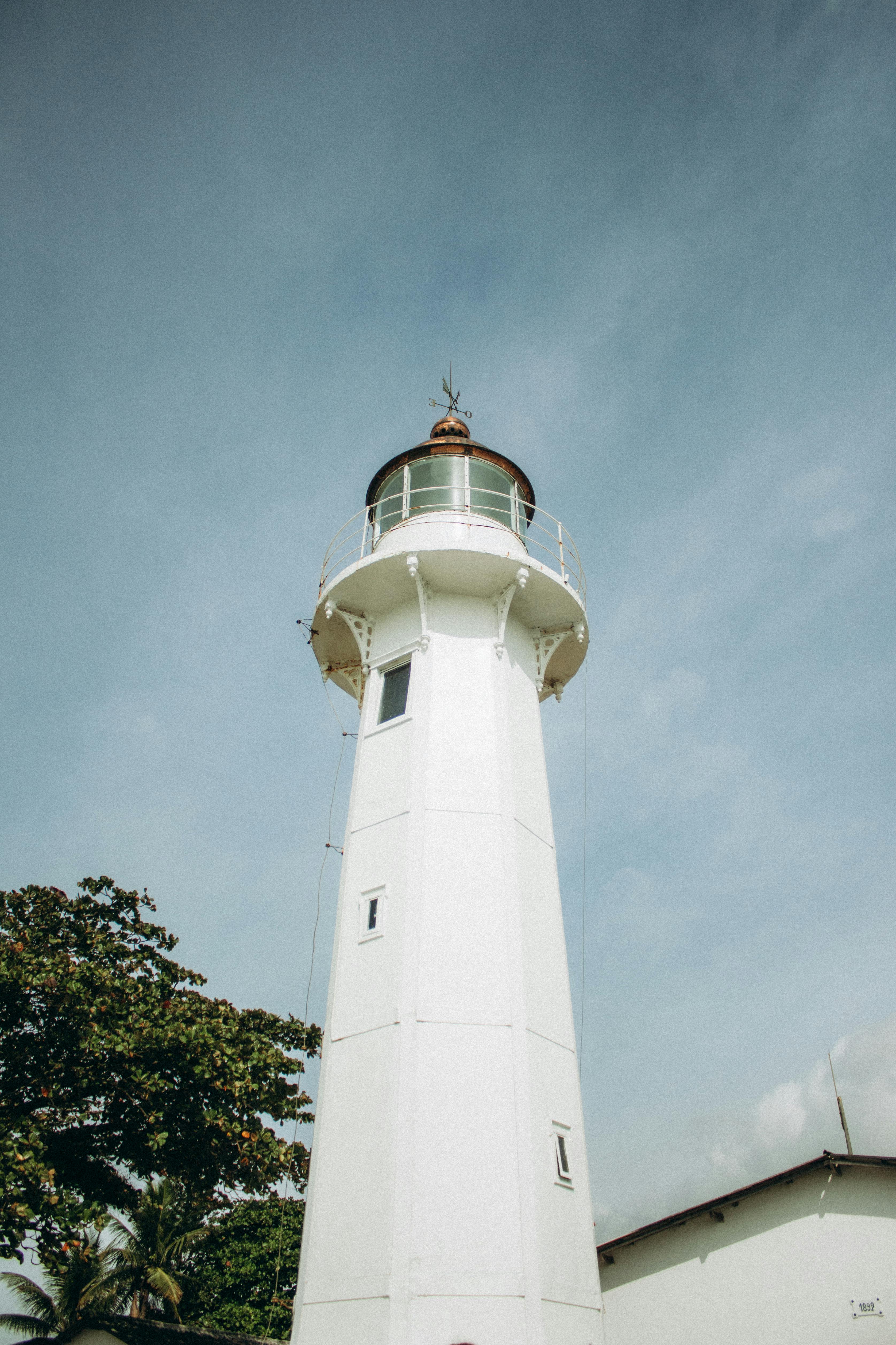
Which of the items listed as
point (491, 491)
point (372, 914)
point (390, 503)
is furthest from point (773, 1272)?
point (390, 503)

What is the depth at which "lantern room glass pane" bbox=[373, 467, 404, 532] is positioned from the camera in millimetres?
19078

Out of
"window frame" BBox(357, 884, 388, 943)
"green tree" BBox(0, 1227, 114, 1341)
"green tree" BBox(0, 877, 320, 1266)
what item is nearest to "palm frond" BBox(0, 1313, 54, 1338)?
"green tree" BBox(0, 1227, 114, 1341)

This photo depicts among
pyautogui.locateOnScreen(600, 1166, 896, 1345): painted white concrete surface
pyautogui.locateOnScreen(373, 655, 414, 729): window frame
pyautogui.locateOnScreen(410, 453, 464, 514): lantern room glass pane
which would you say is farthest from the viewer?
pyautogui.locateOnScreen(410, 453, 464, 514): lantern room glass pane

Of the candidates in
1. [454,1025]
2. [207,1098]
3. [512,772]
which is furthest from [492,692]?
[207,1098]

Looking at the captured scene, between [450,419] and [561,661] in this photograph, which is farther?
[450,419]

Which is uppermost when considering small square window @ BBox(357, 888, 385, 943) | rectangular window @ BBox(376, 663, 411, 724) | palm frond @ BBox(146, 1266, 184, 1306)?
rectangular window @ BBox(376, 663, 411, 724)

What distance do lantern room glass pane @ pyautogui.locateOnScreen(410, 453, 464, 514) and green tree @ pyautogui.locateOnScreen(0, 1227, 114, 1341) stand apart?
24458 mm

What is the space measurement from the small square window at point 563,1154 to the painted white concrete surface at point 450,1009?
7cm

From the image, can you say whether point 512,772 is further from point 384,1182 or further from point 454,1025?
point 384,1182

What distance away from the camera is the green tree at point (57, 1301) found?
27.8m

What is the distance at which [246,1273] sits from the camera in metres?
28.3

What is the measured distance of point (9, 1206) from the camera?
13.0m

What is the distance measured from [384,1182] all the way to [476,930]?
3324 mm

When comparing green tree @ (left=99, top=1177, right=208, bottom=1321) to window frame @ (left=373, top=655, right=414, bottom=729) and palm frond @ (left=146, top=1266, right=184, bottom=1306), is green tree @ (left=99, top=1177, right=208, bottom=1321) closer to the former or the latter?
palm frond @ (left=146, top=1266, right=184, bottom=1306)
